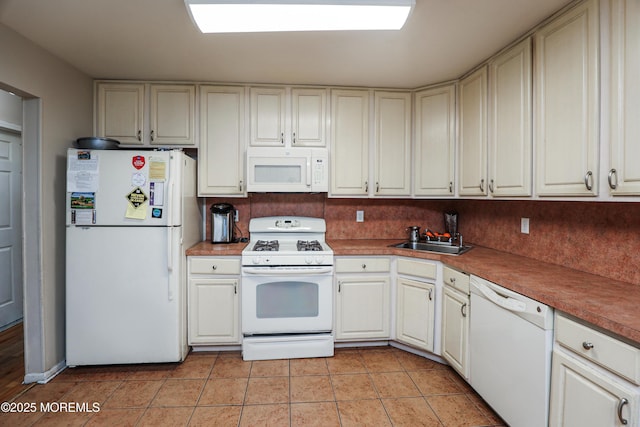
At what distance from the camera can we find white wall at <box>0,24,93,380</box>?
206cm

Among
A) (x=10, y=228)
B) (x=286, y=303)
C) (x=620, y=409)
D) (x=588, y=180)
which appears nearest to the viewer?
(x=620, y=409)

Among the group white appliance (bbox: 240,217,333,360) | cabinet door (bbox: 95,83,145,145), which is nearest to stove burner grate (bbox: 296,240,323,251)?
white appliance (bbox: 240,217,333,360)

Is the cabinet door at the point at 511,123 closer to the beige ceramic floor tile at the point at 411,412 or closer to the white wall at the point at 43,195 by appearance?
the beige ceramic floor tile at the point at 411,412

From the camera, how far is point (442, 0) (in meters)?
1.59

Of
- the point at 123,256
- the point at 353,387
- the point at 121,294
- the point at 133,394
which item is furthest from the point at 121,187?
the point at 353,387

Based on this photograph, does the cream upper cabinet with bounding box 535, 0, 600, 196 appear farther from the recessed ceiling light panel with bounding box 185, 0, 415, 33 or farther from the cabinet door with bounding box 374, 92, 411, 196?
the cabinet door with bounding box 374, 92, 411, 196

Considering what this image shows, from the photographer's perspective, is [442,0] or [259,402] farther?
[259,402]

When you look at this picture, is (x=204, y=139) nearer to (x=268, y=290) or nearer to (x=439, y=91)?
(x=268, y=290)

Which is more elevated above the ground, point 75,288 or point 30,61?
point 30,61

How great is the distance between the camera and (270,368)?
7.61 feet

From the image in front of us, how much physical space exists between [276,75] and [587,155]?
6.94 feet

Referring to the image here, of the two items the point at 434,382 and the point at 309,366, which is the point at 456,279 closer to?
the point at 434,382

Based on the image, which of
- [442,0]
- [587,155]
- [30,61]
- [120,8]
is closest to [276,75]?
[120,8]

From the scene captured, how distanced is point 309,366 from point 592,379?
1.70m
